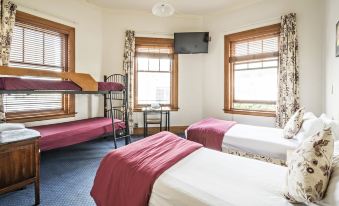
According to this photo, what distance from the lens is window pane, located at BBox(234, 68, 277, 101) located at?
4.06 meters

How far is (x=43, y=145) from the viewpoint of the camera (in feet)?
8.68

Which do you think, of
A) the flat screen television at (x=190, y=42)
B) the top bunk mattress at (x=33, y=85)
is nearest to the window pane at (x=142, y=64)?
the flat screen television at (x=190, y=42)

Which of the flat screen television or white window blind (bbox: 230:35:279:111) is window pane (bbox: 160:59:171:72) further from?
white window blind (bbox: 230:35:279:111)

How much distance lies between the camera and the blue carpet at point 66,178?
2.00m

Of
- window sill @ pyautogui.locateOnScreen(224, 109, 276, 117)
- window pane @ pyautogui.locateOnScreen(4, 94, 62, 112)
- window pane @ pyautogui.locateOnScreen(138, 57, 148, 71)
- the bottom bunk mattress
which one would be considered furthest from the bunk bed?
window sill @ pyautogui.locateOnScreen(224, 109, 276, 117)

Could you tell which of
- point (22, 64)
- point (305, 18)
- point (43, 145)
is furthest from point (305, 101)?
point (22, 64)

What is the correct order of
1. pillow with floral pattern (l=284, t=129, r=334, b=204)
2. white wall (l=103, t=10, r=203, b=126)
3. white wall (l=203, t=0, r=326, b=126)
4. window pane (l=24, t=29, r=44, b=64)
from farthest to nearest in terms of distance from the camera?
white wall (l=103, t=10, r=203, b=126) < white wall (l=203, t=0, r=326, b=126) < window pane (l=24, t=29, r=44, b=64) < pillow with floral pattern (l=284, t=129, r=334, b=204)

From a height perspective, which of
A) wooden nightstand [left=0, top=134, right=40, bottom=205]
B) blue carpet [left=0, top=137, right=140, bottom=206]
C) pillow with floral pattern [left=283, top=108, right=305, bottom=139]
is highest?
pillow with floral pattern [left=283, top=108, right=305, bottom=139]

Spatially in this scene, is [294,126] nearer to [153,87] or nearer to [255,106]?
[255,106]

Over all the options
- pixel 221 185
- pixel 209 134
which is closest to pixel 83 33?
pixel 209 134

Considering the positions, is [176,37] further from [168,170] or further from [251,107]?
[168,170]

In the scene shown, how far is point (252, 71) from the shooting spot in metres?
4.34

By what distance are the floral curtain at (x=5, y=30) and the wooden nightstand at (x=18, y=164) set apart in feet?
4.75

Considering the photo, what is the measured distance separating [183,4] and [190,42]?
86 centimetres
